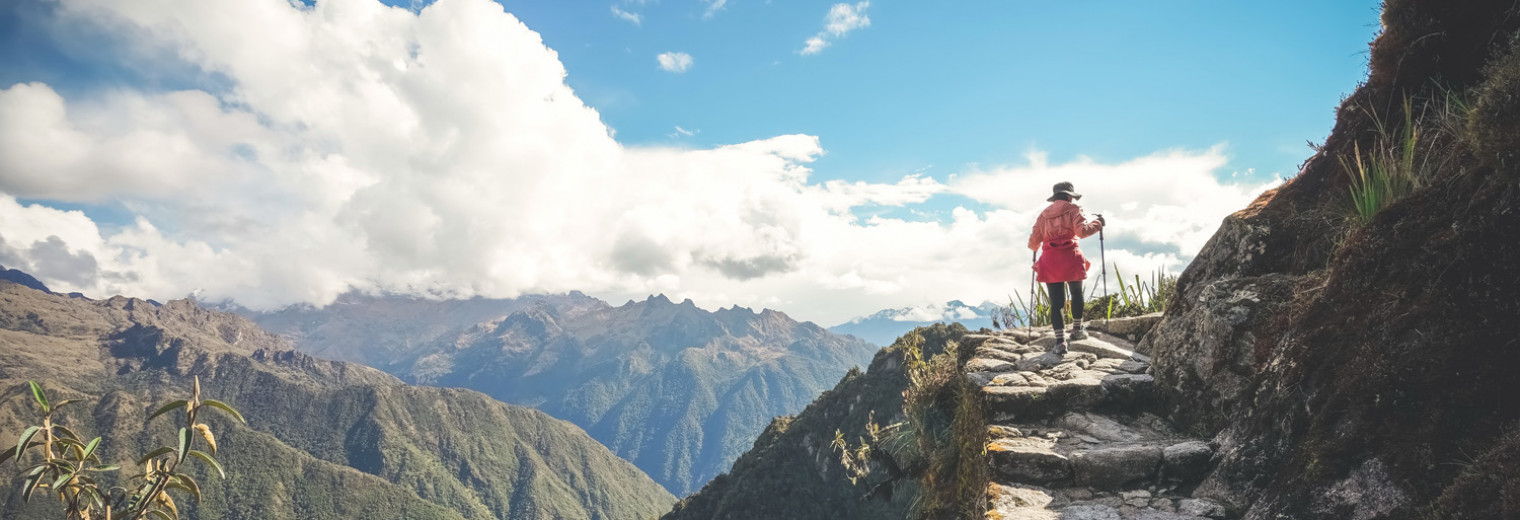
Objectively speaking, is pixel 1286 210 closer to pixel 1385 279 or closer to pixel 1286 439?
pixel 1385 279

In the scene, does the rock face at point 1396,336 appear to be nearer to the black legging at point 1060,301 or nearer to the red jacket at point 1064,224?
the black legging at point 1060,301

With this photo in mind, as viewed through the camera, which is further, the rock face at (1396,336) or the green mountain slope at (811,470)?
the green mountain slope at (811,470)

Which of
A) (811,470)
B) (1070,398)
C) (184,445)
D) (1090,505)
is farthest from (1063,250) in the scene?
(811,470)

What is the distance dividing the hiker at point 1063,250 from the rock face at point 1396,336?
2.66 metres

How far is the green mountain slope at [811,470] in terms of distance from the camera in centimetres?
13425

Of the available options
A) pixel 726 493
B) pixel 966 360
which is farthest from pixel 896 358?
pixel 966 360

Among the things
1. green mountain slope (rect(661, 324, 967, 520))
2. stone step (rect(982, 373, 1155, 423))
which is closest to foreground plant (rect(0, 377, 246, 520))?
stone step (rect(982, 373, 1155, 423))

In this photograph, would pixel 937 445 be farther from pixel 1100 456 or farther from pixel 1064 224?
pixel 1064 224

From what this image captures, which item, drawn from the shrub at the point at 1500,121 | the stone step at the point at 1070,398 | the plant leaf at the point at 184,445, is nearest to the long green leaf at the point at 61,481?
the plant leaf at the point at 184,445

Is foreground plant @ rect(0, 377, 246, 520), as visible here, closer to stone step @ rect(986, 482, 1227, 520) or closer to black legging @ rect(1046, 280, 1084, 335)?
stone step @ rect(986, 482, 1227, 520)

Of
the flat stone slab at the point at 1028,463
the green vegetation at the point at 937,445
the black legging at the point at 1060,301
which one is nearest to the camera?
the flat stone slab at the point at 1028,463

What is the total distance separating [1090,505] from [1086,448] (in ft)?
2.74

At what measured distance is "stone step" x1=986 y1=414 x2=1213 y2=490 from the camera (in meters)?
6.18

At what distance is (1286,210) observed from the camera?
829 cm
